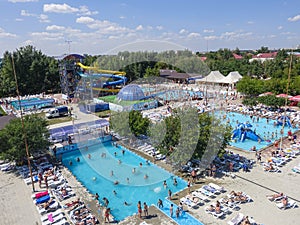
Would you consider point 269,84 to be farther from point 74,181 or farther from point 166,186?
point 74,181

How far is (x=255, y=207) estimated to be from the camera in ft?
45.3

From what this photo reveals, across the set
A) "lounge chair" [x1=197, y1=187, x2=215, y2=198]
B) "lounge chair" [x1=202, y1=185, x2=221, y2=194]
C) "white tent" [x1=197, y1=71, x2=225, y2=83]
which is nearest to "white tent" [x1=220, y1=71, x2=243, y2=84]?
"white tent" [x1=197, y1=71, x2=225, y2=83]

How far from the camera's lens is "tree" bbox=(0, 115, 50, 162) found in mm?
17953

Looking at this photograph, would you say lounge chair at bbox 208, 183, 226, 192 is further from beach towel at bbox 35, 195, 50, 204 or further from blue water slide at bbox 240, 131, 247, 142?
beach towel at bbox 35, 195, 50, 204

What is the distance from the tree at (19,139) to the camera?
18.0m

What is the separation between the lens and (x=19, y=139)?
709 inches

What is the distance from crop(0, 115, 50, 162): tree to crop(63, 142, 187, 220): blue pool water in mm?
3184

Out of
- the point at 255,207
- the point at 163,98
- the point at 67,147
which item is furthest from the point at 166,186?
the point at 163,98

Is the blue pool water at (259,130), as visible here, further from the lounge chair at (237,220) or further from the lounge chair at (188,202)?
the lounge chair at (237,220)

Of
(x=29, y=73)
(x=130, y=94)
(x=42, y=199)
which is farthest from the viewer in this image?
(x=29, y=73)

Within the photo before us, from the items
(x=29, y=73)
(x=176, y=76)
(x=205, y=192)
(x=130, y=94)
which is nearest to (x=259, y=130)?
(x=205, y=192)

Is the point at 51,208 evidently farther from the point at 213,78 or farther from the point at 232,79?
the point at 213,78

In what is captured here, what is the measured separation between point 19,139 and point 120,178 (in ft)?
26.4

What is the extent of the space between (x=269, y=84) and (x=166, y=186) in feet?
97.8
